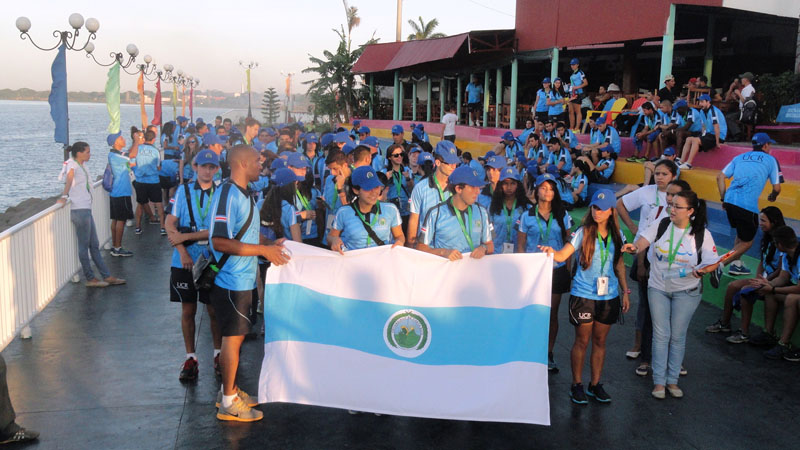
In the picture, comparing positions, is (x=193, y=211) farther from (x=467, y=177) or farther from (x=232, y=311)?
(x=467, y=177)

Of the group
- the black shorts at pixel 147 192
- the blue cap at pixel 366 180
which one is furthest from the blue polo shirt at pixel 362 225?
the black shorts at pixel 147 192

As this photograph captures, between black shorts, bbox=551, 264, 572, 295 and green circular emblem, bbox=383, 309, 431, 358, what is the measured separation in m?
1.59

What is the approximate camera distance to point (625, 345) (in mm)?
7586

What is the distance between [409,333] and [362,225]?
1.10 metres

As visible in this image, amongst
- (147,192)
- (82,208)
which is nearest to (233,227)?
(82,208)

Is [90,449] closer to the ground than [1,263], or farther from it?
closer to the ground

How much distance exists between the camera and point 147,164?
1318 cm

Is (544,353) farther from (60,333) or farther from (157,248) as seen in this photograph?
(157,248)

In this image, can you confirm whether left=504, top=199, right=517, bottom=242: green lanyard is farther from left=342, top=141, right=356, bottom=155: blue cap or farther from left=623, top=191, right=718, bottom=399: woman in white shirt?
left=342, top=141, right=356, bottom=155: blue cap

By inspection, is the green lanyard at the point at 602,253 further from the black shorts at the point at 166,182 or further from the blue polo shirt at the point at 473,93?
the blue polo shirt at the point at 473,93

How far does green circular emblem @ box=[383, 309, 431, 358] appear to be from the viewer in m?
5.27

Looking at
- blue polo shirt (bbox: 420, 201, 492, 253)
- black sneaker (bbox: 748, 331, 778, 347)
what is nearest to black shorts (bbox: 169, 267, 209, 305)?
blue polo shirt (bbox: 420, 201, 492, 253)

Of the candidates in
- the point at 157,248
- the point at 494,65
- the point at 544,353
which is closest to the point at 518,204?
the point at 544,353

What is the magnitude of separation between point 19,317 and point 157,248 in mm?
5418
